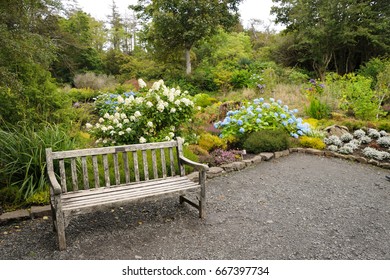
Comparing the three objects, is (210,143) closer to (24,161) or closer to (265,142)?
(265,142)

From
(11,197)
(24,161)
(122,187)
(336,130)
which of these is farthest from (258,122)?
(11,197)

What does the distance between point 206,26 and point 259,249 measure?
17196 millimetres

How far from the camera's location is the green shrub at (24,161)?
152 inches

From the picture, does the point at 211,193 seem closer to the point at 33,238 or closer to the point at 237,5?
the point at 33,238

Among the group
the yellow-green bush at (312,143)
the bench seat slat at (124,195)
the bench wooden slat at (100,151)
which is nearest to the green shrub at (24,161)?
the bench wooden slat at (100,151)

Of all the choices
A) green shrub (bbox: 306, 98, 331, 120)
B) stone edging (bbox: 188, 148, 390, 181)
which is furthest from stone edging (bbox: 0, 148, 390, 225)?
green shrub (bbox: 306, 98, 331, 120)

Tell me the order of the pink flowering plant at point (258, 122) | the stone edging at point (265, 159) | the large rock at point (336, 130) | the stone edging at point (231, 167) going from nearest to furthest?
the stone edging at point (231, 167) → the stone edging at point (265, 159) → the pink flowering plant at point (258, 122) → the large rock at point (336, 130)

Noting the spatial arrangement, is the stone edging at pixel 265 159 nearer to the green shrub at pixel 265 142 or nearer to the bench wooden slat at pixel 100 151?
the green shrub at pixel 265 142

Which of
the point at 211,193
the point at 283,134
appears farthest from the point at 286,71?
the point at 211,193

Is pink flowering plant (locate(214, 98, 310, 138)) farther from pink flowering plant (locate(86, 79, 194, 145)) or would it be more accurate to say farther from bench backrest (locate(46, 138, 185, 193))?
bench backrest (locate(46, 138, 185, 193))

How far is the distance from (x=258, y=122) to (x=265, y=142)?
2.64ft

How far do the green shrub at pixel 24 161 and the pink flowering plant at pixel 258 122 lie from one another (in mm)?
3996

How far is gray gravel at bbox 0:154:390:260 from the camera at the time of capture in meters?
2.98

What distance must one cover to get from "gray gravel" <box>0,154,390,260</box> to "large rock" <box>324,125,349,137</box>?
325 cm
